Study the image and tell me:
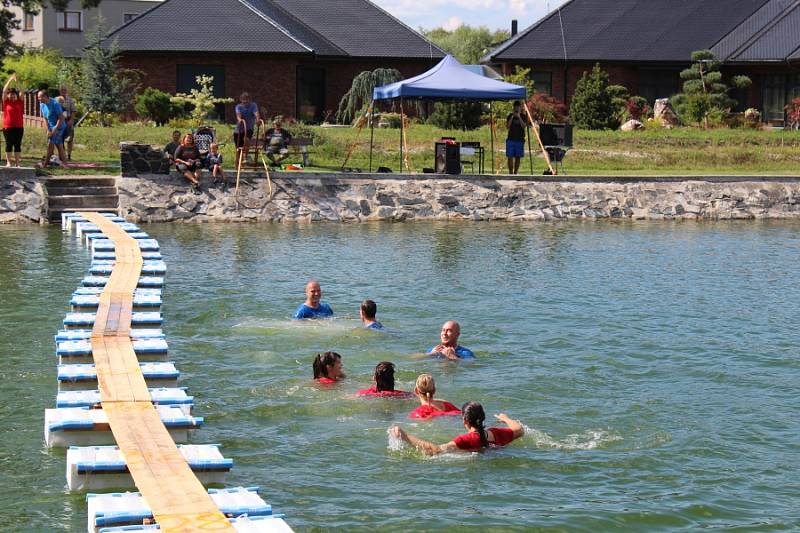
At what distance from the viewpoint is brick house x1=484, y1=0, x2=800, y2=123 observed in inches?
2024

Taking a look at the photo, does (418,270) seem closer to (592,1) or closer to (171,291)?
(171,291)

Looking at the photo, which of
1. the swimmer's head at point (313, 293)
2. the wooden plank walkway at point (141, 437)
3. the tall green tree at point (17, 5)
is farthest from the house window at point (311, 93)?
the wooden plank walkway at point (141, 437)

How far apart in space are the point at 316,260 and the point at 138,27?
2866cm

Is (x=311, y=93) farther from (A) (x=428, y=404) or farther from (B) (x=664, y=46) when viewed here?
(A) (x=428, y=404)

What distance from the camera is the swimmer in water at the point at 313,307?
59.5 feet

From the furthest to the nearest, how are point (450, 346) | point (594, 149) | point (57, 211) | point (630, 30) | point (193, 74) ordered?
point (630, 30) < point (193, 74) < point (594, 149) < point (57, 211) < point (450, 346)

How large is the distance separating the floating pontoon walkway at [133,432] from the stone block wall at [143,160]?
1083cm

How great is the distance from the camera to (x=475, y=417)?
12.2 m

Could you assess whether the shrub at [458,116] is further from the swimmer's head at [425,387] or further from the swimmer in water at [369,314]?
the swimmer's head at [425,387]

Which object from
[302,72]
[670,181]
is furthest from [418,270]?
[302,72]

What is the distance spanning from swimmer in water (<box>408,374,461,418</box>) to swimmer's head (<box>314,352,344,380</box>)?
142 cm

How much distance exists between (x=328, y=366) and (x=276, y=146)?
18.8 metres

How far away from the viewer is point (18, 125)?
30.0 m

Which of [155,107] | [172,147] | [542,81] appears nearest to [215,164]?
[172,147]
